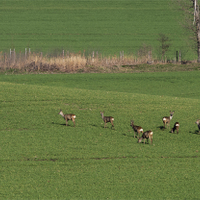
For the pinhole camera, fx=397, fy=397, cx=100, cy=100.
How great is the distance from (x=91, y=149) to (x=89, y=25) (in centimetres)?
5690

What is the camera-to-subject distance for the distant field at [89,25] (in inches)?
2260

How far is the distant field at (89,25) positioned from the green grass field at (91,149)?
3165 cm

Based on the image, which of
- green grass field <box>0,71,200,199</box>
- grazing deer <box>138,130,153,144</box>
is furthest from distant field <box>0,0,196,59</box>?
grazing deer <box>138,130,153,144</box>

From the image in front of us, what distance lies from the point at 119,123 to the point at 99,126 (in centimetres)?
104

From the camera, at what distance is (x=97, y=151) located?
13828 millimetres

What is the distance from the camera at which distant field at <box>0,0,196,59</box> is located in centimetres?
5741

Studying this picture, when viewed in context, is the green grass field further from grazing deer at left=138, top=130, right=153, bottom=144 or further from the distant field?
the distant field

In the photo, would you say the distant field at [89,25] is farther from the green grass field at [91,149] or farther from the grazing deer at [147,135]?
the grazing deer at [147,135]

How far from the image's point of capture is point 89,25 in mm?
69000

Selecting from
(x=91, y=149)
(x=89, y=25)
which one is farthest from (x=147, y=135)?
(x=89, y=25)

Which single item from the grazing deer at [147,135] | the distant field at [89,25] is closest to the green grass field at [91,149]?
the grazing deer at [147,135]

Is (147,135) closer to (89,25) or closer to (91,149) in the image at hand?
(91,149)

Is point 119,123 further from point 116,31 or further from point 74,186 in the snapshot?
point 116,31

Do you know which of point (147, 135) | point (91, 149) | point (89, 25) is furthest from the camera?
point (89, 25)
